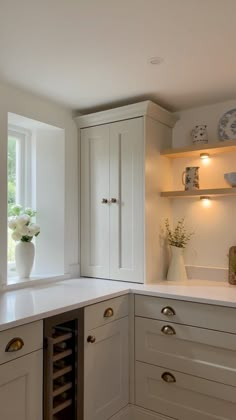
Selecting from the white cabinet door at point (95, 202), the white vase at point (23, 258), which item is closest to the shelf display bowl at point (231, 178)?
the white cabinet door at point (95, 202)

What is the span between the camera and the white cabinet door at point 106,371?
1925 millimetres

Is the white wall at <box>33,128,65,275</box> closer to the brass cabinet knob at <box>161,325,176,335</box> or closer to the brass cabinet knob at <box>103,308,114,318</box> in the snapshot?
the brass cabinet knob at <box>103,308,114,318</box>

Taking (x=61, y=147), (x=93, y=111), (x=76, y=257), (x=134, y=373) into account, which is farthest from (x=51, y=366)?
(x=93, y=111)

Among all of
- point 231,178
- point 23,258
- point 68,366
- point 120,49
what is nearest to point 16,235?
point 23,258

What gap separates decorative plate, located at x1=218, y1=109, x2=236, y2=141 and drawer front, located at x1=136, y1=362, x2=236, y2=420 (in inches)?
61.5

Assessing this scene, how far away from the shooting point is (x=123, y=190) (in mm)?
2539

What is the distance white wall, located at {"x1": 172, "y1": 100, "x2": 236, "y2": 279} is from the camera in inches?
98.3

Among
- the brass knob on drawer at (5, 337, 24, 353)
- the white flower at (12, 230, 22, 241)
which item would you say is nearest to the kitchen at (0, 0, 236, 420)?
the brass knob on drawer at (5, 337, 24, 353)

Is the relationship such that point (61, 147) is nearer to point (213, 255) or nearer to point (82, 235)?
point (82, 235)

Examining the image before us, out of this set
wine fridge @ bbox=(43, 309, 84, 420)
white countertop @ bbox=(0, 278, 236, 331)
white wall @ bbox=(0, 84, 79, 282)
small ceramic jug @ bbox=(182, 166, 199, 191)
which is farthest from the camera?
small ceramic jug @ bbox=(182, 166, 199, 191)

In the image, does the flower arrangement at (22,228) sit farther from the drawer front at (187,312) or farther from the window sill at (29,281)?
the drawer front at (187,312)

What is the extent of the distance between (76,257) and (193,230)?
93 cm

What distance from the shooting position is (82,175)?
2766 mm

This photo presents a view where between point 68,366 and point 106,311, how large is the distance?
14.4 inches
